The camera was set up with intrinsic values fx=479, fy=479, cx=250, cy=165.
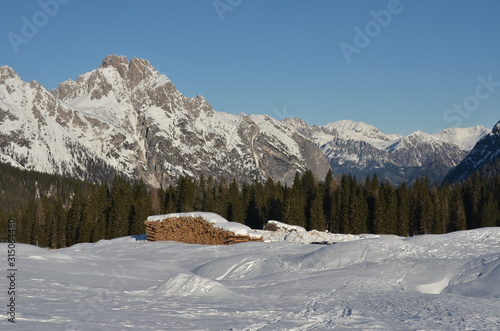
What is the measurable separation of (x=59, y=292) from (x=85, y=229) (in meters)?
66.8

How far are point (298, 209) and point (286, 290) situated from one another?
58.1 m

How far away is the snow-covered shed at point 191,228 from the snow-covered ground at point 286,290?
1419cm

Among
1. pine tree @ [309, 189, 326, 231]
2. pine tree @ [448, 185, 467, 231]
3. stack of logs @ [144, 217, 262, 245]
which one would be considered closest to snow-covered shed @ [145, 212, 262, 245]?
stack of logs @ [144, 217, 262, 245]

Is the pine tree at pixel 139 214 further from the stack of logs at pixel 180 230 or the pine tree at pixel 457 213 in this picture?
the pine tree at pixel 457 213

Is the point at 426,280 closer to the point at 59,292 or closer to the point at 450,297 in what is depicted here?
the point at 450,297

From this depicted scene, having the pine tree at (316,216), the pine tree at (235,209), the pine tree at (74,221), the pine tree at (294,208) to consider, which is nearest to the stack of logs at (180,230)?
the pine tree at (294,208)

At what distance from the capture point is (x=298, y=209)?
7675 centimetres

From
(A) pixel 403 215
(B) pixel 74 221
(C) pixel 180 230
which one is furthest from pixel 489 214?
(B) pixel 74 221

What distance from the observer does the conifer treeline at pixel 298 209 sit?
76.3 m

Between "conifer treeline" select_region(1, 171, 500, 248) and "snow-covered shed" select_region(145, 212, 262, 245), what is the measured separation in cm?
3057

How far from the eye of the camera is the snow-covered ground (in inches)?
488

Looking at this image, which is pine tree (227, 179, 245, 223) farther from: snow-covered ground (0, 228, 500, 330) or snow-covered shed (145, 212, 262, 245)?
snow-covered ground (0, 228, 500, 330)

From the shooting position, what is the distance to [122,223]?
78.4 meters

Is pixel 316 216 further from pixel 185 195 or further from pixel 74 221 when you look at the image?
pixel 74 221
